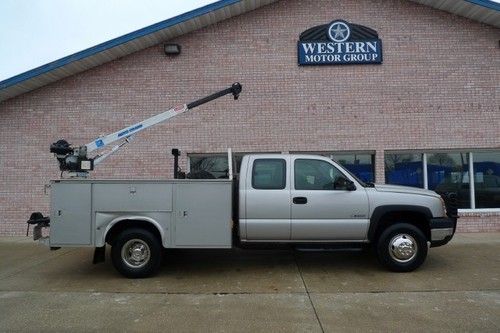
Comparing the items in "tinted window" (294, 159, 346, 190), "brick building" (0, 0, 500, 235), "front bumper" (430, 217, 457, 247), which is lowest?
"front bumper" (430, 217, 457, 247)

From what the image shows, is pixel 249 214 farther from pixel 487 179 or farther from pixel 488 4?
pixel 488 4

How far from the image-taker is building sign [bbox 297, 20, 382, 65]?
11680mm

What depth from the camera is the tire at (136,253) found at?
696 centimetres

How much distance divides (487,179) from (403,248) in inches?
235

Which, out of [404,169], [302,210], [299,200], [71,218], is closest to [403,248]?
[302,210]

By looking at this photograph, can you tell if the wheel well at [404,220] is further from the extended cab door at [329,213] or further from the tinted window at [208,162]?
the tinted window at [208,162]

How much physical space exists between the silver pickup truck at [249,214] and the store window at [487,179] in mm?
5125

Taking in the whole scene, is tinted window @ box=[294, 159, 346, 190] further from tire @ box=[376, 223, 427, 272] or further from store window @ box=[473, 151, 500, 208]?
store window @ box=[473, 151, 500, 208]

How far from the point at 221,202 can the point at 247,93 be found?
17.5 ft

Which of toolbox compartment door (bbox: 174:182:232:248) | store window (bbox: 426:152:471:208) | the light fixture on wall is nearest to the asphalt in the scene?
toolbox compartment door (bbox: 174:182:232:248)

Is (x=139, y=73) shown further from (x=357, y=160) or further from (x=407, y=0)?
(x=407, y=0)

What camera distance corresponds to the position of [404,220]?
738cm

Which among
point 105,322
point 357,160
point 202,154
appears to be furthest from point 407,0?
point 105,322

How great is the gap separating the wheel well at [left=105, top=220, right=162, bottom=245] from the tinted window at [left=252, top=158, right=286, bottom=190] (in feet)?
5.82
